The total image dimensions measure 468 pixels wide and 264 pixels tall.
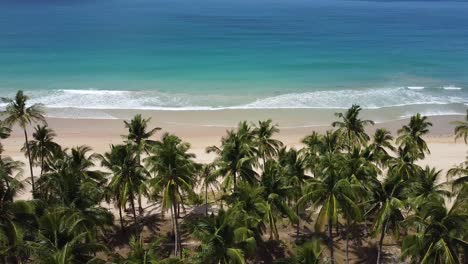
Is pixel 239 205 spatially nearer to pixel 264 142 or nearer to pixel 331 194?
pixel 331 194

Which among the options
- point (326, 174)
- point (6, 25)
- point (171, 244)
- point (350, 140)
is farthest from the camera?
point (6, 25)

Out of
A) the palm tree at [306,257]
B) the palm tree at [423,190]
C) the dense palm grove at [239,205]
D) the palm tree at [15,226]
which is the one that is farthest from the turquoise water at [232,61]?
the palm tree at [306,257]

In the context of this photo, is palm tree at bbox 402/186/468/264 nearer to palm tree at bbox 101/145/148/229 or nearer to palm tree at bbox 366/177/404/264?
palm tree at bbox 366/177/404/264

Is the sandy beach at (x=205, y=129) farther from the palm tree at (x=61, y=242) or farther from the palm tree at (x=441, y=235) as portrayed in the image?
the palm tree at (x=441, y=235)

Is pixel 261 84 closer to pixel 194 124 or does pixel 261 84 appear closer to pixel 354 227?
pixel 194 124

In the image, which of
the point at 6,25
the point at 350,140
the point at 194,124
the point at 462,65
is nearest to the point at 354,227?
the point at 350,140

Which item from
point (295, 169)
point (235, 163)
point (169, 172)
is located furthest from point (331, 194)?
point (169, 172)
